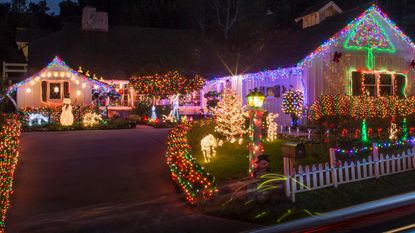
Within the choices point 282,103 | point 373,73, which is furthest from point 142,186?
point 373,73

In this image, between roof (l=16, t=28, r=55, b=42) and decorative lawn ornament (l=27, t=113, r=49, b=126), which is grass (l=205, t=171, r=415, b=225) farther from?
roof (l=16, t=28, r=55, b=42)

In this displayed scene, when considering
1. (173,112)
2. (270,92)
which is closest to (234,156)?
(270,92)

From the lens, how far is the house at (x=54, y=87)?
22578 millimetres

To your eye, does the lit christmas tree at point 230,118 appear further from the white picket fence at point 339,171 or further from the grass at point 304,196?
the white picket fence at point 339,171

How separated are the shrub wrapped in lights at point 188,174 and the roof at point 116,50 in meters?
16.1

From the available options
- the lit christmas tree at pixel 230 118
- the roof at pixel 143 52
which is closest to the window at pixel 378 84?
the roof at pixel 143 52

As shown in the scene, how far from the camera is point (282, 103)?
18.2 meters

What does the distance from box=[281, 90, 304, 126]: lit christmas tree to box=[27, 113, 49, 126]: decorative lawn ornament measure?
424 inches

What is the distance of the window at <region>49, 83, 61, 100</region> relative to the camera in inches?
905

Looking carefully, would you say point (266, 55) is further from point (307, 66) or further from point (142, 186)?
point (142, 186)

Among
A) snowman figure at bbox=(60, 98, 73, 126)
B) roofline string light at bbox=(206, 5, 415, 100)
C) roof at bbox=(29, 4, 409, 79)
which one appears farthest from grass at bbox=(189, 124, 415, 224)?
roof at bbox=(29, 4, 409, 79)

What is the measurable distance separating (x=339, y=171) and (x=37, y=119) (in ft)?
52.2

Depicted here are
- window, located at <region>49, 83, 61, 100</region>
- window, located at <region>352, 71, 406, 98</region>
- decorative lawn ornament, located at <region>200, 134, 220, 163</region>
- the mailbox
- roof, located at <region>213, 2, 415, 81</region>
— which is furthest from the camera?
window, located at <region>49, 83, 61, 100</region>

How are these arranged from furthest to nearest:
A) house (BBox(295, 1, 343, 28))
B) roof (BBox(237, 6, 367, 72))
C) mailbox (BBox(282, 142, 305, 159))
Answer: house (BBox(295, 1, 343, 28)) → roof (BBox(237, 6, 367, 72)) → mailbox (BBox(282, 142, 305, 159))
